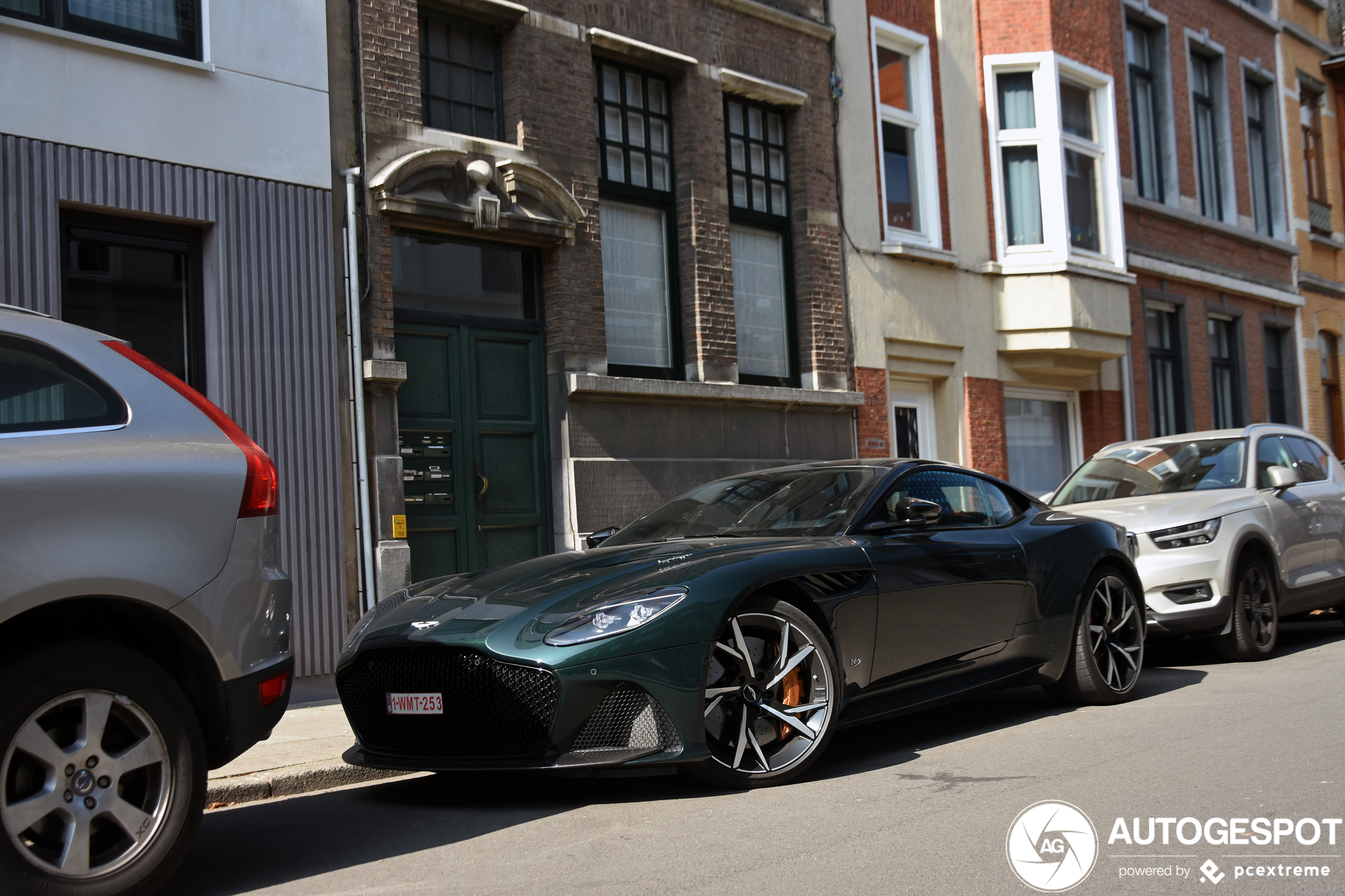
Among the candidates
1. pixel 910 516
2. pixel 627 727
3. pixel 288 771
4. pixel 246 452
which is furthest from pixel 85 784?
pixel 910 516

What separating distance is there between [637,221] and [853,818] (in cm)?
896

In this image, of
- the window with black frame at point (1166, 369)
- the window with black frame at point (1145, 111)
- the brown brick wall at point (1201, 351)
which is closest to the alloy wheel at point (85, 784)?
the brown brick wall at point (1201, 351)

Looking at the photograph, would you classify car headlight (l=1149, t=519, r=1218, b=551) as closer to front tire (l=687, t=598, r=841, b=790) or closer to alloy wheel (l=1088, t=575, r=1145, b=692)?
alloy wheel (l=1088, t=575, r=1145, b=692)

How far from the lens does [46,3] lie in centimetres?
873

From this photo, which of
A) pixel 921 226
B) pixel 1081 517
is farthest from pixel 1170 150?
pixel 1081 517

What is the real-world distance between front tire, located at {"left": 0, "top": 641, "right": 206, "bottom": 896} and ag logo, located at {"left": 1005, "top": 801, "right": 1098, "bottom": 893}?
2.53 meters

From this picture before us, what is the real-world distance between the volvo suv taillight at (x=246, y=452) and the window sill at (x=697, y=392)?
7162 millimetres

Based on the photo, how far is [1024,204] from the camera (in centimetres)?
1680

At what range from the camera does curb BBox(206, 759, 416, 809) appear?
18.6 feet

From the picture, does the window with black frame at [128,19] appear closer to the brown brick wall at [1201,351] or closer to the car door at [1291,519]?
the car door at [1291,519]

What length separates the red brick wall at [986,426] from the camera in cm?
1600

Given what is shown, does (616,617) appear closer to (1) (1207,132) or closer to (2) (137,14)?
(2) (137,14)

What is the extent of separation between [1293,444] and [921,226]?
627 cm

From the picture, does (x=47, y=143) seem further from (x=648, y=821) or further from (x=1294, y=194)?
(x=1294, y=194)
